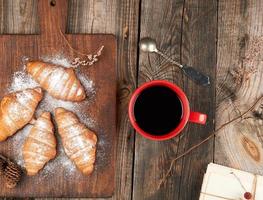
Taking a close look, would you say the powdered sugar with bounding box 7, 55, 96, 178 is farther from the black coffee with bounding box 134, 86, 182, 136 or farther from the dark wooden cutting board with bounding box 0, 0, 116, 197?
the black coffee with bounding box 134, 86, 182, 136

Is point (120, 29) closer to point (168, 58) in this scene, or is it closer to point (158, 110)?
point (168, 58)

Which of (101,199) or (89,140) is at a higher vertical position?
(89,140)

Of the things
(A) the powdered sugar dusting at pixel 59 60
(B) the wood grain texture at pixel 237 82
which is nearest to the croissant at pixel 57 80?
(A) the powdered sugar dusting at pixel 59 60

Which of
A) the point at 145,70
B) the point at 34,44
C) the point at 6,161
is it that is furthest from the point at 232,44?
the point at 6,161

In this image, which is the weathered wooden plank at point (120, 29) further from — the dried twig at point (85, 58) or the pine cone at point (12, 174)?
the pine cone at point (12, 174)

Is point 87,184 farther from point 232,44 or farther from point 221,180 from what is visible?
point 232,44

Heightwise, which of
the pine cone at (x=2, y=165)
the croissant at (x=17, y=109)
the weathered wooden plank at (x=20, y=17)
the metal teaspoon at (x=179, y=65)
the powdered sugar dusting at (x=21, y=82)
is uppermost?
the weathered wooden plank at (x=20, y=17)

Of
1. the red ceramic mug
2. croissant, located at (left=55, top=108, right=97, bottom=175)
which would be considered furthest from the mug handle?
croissant, located at (left=55, top=108, right=97, bottom=175)
